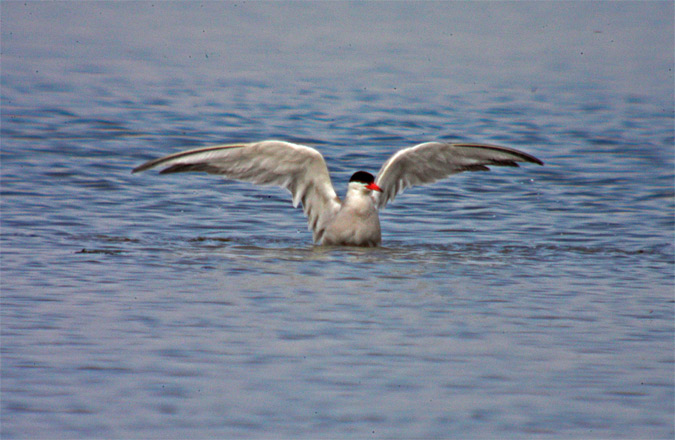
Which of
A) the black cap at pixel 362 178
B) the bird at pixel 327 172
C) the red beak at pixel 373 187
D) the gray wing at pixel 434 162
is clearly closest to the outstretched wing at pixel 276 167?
the bird at pixel 327 172

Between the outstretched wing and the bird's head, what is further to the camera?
the bird's head

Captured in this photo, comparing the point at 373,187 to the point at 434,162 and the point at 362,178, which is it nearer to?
the point at 362,178

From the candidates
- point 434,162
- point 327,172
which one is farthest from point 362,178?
point 434,162

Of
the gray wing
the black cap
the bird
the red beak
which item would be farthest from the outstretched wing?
the gray wing

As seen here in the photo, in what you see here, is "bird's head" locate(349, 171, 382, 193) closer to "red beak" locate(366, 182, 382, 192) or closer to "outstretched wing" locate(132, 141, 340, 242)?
"red beak" locate(366, 182, 382, 192)

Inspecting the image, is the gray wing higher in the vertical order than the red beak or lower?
higher

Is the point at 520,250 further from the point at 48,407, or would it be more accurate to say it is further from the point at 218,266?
the point at 48,407

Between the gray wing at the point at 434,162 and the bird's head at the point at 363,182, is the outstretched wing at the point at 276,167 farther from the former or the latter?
the gray wing at the point at 434,162

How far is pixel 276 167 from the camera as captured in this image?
35.0 feet

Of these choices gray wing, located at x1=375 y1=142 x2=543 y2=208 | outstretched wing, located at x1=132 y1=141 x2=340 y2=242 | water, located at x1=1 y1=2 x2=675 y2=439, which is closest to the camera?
water, located at x1=1 y1=2 x2=675 y2=439

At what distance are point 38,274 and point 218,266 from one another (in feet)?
4.94

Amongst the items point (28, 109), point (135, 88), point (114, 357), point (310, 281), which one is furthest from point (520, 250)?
point (135, 88)

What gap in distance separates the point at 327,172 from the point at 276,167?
53 cm

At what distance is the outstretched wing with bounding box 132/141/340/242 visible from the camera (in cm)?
1034
